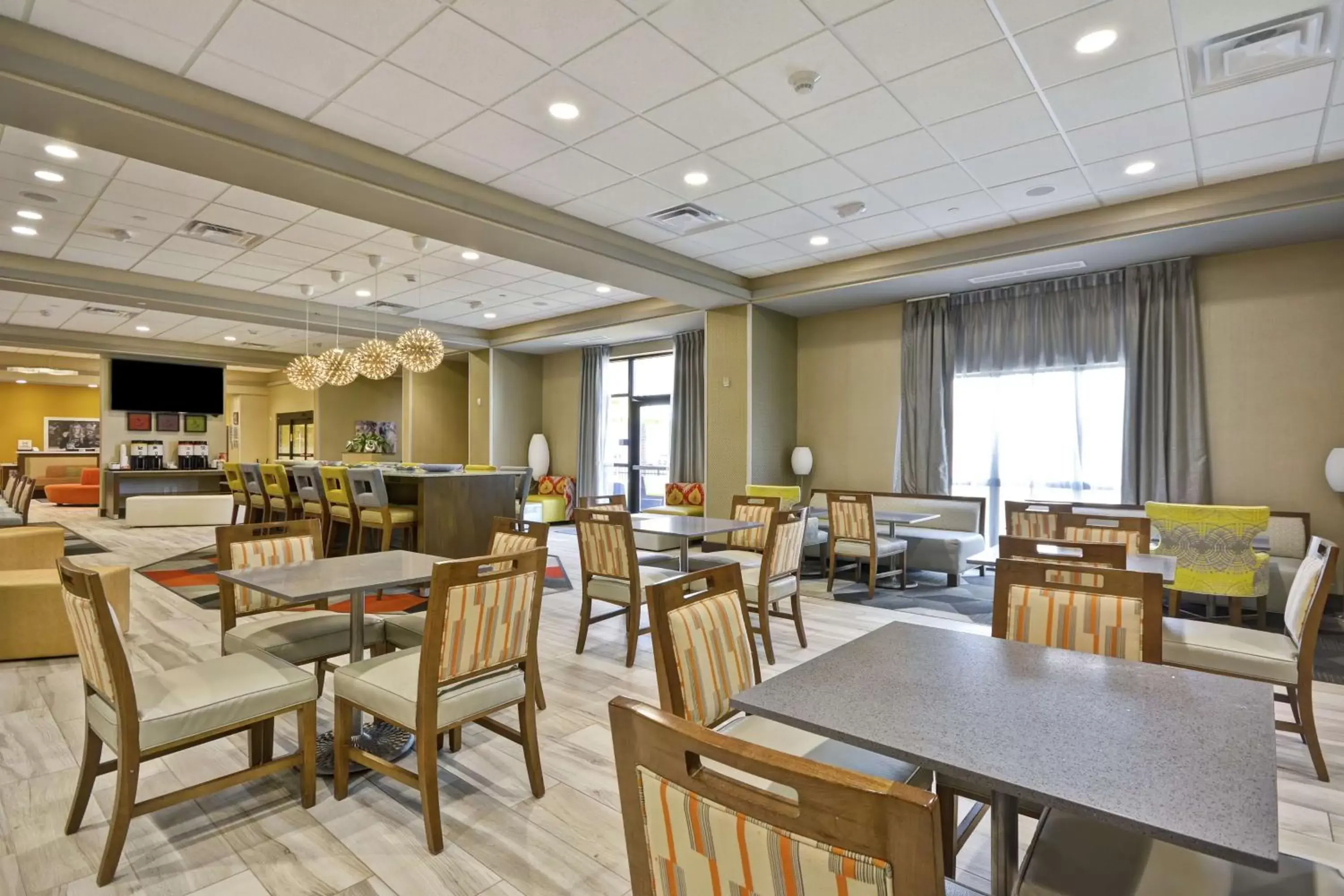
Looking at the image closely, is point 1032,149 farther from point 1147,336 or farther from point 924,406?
point 924,406

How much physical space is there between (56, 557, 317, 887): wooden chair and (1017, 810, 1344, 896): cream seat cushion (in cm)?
214

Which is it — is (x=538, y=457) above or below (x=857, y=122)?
below

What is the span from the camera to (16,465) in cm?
1555

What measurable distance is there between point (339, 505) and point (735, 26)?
565 centimetres

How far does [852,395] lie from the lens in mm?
8102

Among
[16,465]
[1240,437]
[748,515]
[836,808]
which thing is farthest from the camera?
[16,465]

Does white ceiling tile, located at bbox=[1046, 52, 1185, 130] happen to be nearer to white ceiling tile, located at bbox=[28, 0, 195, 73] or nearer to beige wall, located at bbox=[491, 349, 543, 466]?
white ceiling tile, located at bbox=[28, 0, 195, 73]

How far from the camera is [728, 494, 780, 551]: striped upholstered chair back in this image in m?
5.27

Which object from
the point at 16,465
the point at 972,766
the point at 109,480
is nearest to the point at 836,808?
the point at 972,766

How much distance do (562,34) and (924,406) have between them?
560cm

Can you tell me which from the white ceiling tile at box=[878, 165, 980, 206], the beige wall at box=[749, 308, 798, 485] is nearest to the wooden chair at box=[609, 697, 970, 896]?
the white ceiling tile at box=[878, 165, 980, 206]

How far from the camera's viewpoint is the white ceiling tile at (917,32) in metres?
3.01

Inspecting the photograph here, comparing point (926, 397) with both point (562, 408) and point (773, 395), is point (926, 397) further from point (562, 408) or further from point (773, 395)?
point (562, 408)

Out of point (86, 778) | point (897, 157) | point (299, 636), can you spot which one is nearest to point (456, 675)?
point (299, 636)
